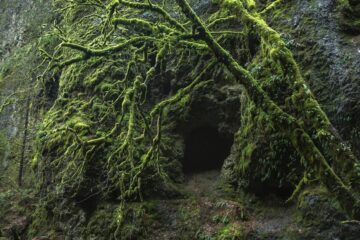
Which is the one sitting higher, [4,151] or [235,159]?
[4,151]

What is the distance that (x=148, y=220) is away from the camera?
8289 millimetres

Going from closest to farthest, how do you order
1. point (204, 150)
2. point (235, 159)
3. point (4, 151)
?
point (235, 159) < point (204, 150) < point (4, 151)

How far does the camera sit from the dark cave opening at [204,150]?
9.55 m

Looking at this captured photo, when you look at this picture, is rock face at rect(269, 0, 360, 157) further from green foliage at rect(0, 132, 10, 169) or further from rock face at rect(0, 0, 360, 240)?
green foliage at rect(0, 132, 10, 169)

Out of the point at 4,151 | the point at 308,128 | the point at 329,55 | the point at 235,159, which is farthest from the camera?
the point at 4,151

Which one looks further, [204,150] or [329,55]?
[204,150]

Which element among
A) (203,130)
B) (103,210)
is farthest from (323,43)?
(103,210)

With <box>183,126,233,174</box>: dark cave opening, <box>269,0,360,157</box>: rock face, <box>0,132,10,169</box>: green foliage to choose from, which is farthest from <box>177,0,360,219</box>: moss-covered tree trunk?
<box>0,132,10,169</box>: green foliage

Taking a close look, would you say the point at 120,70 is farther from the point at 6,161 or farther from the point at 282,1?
the point at 6,161

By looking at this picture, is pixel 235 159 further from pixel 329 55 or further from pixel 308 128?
pixel 308 128

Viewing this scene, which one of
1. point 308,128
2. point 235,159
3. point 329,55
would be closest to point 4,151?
point 235,159

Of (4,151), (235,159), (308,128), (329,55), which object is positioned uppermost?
(329,55)

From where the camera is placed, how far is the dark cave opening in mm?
9547

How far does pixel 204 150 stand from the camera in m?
9.75
